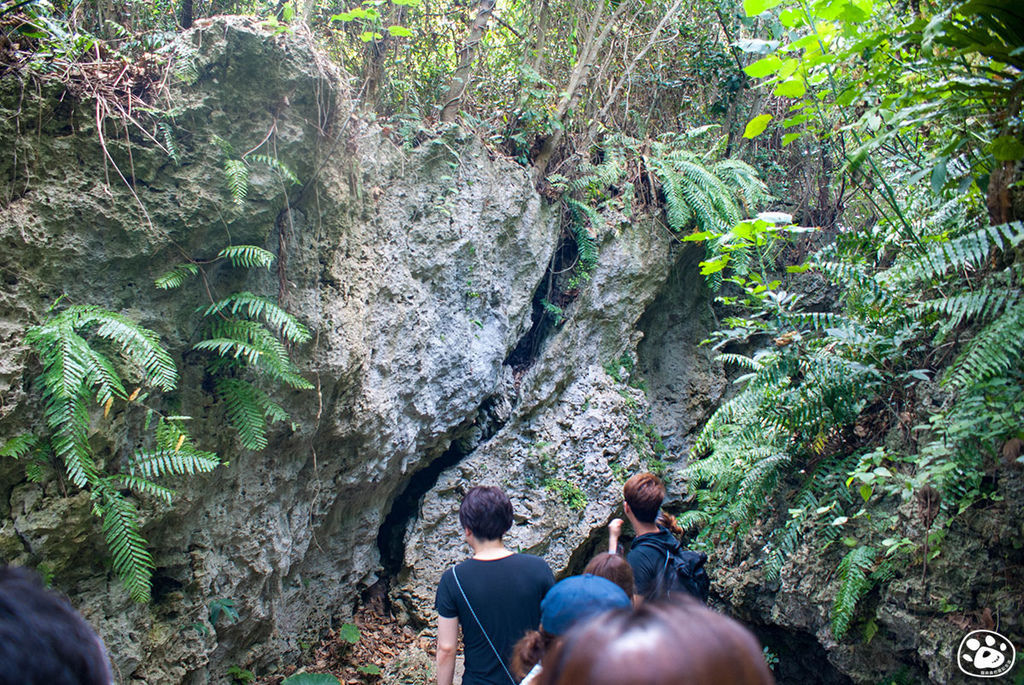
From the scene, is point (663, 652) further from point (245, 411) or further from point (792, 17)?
point (792, 17)

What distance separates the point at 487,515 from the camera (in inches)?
104

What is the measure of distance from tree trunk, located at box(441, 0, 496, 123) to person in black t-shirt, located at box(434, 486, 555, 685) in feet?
11.4

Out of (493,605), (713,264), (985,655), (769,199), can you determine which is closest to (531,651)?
(493,605)

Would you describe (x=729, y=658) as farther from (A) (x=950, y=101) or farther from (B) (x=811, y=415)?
(B) (x=811, y=415)

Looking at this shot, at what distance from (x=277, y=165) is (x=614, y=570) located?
2.83 meters

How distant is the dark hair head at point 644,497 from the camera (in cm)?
316

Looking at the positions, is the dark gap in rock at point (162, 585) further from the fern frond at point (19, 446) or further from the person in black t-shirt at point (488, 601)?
the person in black t-shirt at point (488, 601)

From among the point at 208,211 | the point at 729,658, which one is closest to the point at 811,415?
the point at 729,658

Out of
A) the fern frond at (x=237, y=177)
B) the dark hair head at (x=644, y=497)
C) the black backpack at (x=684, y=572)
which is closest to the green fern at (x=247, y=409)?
the fern frond at (x=237, y=177)

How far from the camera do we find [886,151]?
5.08m

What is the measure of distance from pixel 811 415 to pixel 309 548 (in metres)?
3.78

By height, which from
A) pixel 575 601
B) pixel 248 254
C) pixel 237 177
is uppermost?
pixel 237 177

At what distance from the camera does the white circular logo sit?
2928 millimetres

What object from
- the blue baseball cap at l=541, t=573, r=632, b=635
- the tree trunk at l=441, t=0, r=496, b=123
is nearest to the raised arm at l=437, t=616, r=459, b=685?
the blue baseball cap at l=541, t=573, r=632, b=635
